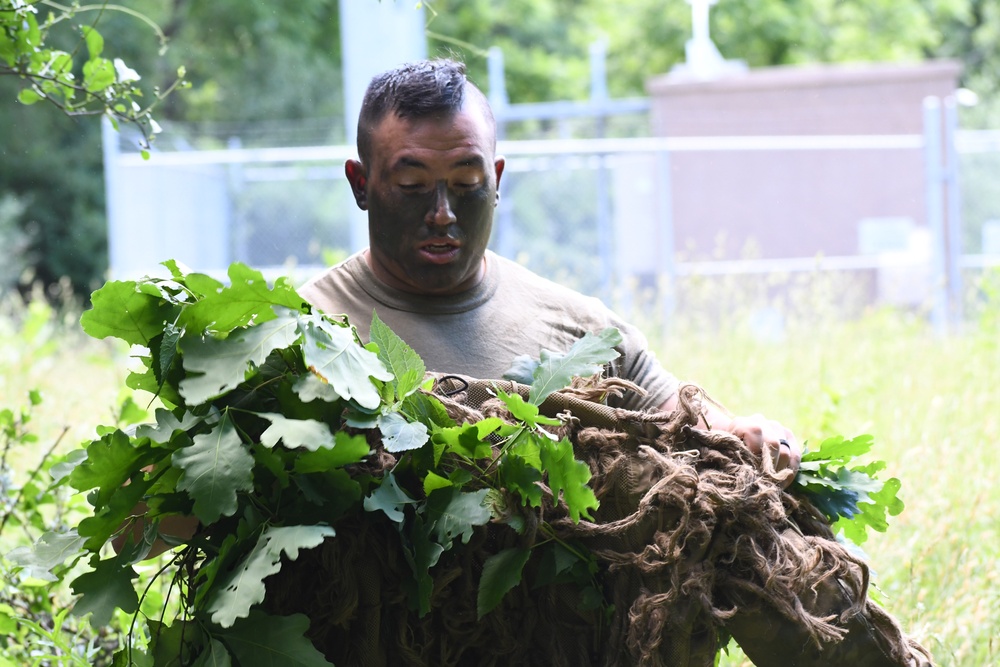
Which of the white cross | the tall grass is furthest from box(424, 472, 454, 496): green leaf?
the white cross

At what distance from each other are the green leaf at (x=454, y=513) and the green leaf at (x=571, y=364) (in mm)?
197

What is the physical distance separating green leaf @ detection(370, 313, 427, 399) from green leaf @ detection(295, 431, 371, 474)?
0.47 ft

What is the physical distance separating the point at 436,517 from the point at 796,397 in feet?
11.8

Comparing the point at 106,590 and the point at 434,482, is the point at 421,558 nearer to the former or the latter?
the point at 434,482

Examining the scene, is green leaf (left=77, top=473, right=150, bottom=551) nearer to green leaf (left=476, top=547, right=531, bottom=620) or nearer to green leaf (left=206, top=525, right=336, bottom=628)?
green leaf (left=206, top=525, right=336, bottom=628)

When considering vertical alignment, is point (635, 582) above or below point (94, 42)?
below

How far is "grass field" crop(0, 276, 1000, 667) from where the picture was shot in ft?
10.8

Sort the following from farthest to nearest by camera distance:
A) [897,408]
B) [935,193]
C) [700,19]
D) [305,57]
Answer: [305,57] < [700,19] < [935,193] < [897,408]

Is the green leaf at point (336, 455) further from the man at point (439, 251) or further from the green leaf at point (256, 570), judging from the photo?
the man at point (439, 251)

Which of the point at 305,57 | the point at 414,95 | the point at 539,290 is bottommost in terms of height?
the point at 539,290

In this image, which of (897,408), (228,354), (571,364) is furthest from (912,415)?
(228,354)

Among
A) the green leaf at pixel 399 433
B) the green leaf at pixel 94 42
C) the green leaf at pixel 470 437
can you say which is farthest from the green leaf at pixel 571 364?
the green leaf at pixel 94 42

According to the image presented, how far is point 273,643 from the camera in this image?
5.83 ft

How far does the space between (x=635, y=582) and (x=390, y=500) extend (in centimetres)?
43
